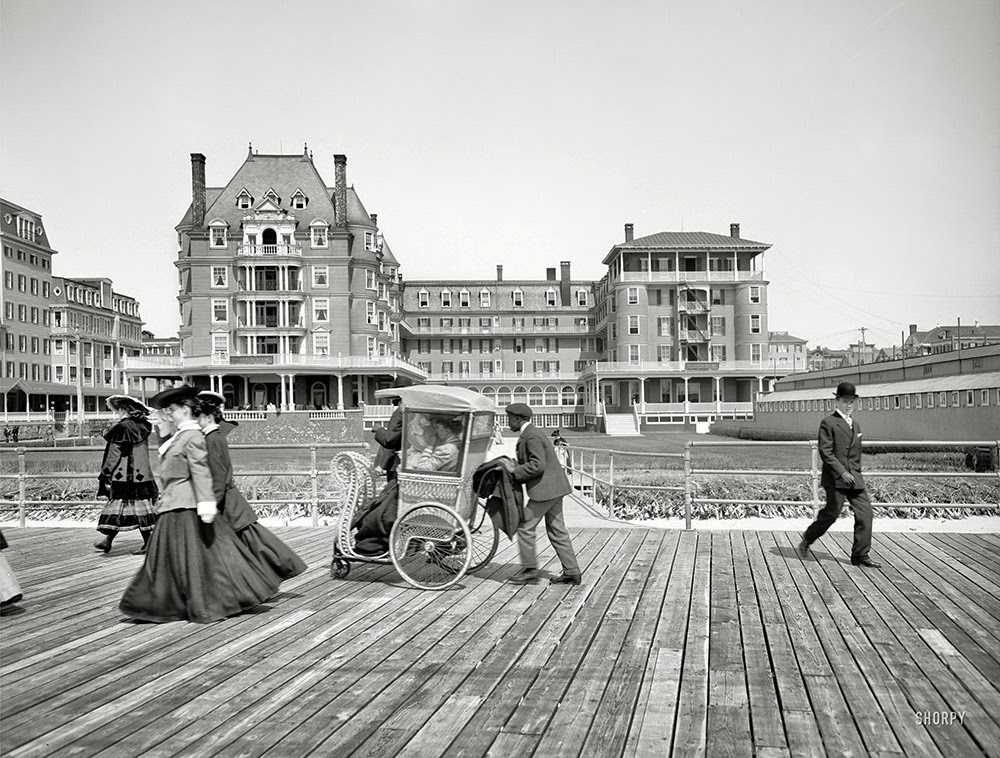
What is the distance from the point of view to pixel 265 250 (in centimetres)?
5916

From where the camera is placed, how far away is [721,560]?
30.6 feet

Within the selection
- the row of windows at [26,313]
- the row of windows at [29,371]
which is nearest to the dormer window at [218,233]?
the row of windows at [26,313]

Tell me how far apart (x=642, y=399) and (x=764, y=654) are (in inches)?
2275

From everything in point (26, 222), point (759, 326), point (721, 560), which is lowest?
point (721, 560)

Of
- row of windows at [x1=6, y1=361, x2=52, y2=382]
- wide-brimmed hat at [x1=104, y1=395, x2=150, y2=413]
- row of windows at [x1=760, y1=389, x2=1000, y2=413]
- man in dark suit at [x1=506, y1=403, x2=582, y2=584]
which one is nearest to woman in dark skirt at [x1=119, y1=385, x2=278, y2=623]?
man in dark suit at [x1=506, y1=403, x2=582, y2=584]

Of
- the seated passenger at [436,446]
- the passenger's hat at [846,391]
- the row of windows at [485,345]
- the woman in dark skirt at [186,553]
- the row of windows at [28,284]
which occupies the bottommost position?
the woman in dark skirt at [186,553]

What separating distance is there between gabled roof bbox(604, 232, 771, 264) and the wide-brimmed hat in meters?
59.4

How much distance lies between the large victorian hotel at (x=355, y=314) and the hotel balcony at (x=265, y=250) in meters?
0.10

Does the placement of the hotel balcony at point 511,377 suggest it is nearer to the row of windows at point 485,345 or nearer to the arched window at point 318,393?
the row of windows at point 485,345

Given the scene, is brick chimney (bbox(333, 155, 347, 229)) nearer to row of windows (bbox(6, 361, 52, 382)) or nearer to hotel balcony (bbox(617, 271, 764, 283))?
hotel balcony (bbox(617, 271, 764, 283))

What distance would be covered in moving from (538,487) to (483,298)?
253 feet

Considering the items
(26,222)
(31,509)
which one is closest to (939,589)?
(31,509)

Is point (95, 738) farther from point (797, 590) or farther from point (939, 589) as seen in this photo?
point (939, 589)

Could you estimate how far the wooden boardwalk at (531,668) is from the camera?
13.8ft
